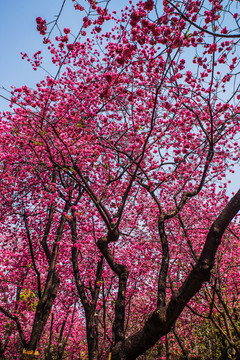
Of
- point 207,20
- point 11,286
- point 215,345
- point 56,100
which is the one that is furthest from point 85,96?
point 215,345

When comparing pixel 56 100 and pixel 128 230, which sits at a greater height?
pixel 56 100

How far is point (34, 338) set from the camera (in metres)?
7.38

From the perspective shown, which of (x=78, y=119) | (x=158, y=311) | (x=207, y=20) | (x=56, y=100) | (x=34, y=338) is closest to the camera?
(x=158, y=311)

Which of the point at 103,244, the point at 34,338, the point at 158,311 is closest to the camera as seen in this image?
the point at 158,311

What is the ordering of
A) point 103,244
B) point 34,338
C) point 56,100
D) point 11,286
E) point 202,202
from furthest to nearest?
point 11,286 < point 202,202 < point 56,100 < point 34,338 < point 103,244

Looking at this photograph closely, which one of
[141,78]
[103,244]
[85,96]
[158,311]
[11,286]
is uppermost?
[85,96]

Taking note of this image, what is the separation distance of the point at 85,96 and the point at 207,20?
506cm

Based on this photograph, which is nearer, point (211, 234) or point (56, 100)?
point (211, 234)

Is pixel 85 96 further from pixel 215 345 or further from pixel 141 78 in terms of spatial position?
pixel 215 345

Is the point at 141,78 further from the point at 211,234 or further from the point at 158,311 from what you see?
the point at 158,311

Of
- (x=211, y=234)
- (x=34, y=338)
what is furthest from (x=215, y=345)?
(x=211, y=234)

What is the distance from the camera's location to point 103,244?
671 cm

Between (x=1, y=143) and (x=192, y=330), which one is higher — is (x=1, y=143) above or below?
above

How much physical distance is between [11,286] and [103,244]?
10.3 m
